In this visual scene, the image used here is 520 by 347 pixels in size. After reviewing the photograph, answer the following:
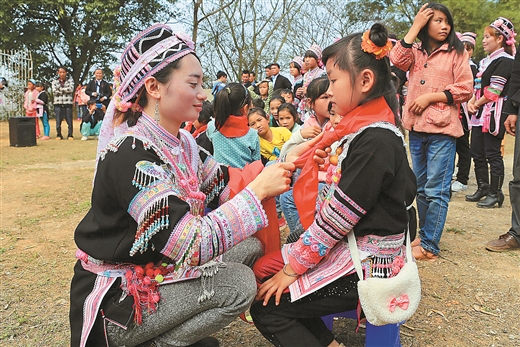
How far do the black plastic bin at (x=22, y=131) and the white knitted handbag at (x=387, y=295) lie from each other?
11.2 metres

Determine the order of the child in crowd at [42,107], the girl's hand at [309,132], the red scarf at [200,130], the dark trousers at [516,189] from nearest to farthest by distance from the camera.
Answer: the girl's hand at [309,132] → the dark trousers at [516,189] → the red scarf at [200,130] → the child in crowd at [42,107]

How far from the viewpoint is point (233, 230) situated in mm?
1805

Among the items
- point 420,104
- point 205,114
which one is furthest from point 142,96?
point 205,114

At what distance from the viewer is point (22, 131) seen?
1102 centimetres

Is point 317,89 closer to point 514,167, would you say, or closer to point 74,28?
point 514,167

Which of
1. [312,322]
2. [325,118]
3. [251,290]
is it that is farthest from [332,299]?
[325,118]

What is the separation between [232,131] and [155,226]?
2.38m

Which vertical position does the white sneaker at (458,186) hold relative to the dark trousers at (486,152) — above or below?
below

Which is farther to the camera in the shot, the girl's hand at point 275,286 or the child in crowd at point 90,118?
the child in crowd at point 90,118

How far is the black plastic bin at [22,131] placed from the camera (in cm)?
1092

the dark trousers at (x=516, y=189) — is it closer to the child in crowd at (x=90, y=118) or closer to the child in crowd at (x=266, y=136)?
the child in crowd at (x=266, y=136)

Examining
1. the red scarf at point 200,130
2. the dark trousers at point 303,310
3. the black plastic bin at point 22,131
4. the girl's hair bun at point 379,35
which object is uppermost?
the girl's hair bun at point 379,35

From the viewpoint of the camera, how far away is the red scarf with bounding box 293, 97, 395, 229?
1956 millimetres

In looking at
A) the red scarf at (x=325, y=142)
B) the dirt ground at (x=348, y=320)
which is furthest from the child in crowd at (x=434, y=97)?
the red scarf at (x=325, y=142)
